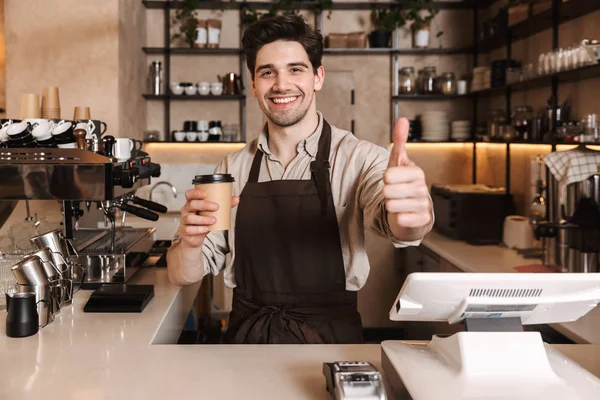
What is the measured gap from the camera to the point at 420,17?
5391 millimetres

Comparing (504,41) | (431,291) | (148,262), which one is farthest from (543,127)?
(431,291)

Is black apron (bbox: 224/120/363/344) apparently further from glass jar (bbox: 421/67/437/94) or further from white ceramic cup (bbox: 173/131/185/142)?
glass jar (bbox: 421/67/437/94)

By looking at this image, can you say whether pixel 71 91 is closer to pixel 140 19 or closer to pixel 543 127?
pixel 140 19

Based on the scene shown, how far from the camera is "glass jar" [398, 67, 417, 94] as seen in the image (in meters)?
5.34

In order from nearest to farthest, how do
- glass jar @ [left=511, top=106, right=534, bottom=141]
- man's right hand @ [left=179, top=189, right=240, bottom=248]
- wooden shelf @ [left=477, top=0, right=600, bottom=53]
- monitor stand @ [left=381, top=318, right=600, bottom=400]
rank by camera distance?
monitor stand @ [left=381, top=318, right=600, bottom=400] → man's right hand @ [left=179, top=189, right=240, bottom=248] → wooden shelf @ [left=477, top=0, right=600, bottom=53] → glass jar @ [left=511, top=106, right=534, bottom=141]

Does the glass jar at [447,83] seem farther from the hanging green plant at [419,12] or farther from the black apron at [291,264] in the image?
the black apron at [291,264]

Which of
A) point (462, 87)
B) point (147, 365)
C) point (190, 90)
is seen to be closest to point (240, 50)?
point (190, 90)

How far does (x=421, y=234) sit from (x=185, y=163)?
4.11 meters

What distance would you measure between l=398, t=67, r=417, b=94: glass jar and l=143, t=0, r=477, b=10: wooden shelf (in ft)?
1.88

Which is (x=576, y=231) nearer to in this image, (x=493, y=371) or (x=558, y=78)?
(x=558, y=78)

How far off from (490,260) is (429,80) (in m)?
2.35

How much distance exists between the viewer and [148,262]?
271 cm

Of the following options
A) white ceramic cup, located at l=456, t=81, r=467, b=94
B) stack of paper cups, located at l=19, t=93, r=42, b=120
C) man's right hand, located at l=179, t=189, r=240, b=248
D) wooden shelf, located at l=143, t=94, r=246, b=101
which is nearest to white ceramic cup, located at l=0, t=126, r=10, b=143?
stack of paper cups, located at l=19, t=93, r=42, b=120

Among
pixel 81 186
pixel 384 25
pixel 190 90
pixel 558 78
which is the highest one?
pixel 384 25
